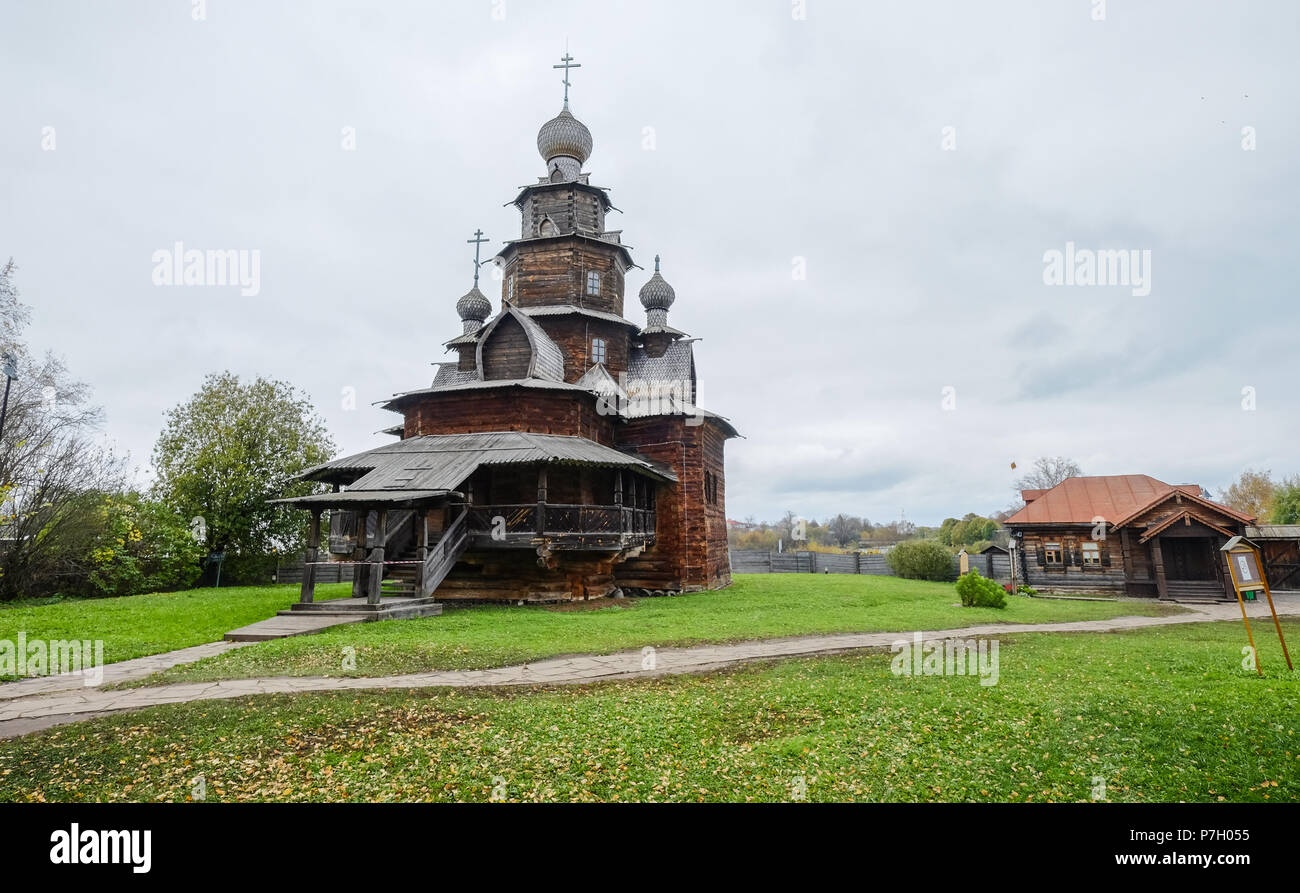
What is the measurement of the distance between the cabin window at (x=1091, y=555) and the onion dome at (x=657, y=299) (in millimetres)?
19423

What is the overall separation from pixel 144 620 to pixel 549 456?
931cm

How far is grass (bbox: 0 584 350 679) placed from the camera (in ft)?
36.0

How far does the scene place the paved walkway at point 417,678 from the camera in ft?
22.8

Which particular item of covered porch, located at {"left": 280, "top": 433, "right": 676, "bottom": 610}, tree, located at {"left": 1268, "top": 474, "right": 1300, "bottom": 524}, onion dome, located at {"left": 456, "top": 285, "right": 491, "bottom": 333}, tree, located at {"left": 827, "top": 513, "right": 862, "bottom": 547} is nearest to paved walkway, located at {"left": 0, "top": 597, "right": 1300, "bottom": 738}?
covered porch, located at {"left": 280, "top": 433, "right": 676, "bottom": 610}

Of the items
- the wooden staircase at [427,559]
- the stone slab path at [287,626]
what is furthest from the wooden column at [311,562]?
the wooden staircase at [427,559]

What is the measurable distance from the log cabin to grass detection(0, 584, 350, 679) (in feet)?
91.1

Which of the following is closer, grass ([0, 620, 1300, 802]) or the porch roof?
grass ([0, 620, 1300, 802])

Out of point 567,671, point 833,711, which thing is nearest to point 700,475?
point 567,671

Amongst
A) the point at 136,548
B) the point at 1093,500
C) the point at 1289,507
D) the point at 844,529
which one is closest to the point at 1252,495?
the point at 1289,507

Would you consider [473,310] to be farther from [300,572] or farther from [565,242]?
[300,572]

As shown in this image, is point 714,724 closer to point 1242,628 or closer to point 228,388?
point 1242,628

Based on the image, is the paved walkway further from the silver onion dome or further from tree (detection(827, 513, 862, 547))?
tree (detection(827, 513, 862, 547))

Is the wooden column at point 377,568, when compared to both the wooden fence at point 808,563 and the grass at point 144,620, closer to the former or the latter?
the grass at point 144,620

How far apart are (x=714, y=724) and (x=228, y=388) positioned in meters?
27.9
